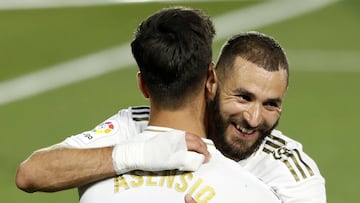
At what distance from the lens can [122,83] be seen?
11336 mm

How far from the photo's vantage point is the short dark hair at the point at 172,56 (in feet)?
15.2

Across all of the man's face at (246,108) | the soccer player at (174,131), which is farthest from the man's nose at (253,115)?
the soccer player at (174,131)

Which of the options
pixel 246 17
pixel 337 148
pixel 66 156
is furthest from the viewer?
pixel 246 17

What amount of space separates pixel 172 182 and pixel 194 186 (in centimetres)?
10

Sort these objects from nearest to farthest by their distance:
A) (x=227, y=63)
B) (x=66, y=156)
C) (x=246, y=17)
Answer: (x=66, y=156) < (x=227, y=63) < (x=246, y=17)

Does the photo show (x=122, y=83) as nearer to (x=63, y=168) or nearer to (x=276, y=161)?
(x=276, y=161)

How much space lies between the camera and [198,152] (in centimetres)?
454

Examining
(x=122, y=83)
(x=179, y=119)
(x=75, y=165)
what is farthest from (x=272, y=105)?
(x=122, y=83)

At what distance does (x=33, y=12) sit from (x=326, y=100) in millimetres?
4166

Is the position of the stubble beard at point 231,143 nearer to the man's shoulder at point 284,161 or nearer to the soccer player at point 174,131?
the man's shoulder at point 284,161

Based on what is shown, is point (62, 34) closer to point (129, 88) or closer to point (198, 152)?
point (129, 88)

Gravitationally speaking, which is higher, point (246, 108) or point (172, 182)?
point (246, 108)

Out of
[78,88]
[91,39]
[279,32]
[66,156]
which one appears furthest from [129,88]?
[66,156]

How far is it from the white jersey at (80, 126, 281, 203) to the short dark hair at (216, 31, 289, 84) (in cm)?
129
